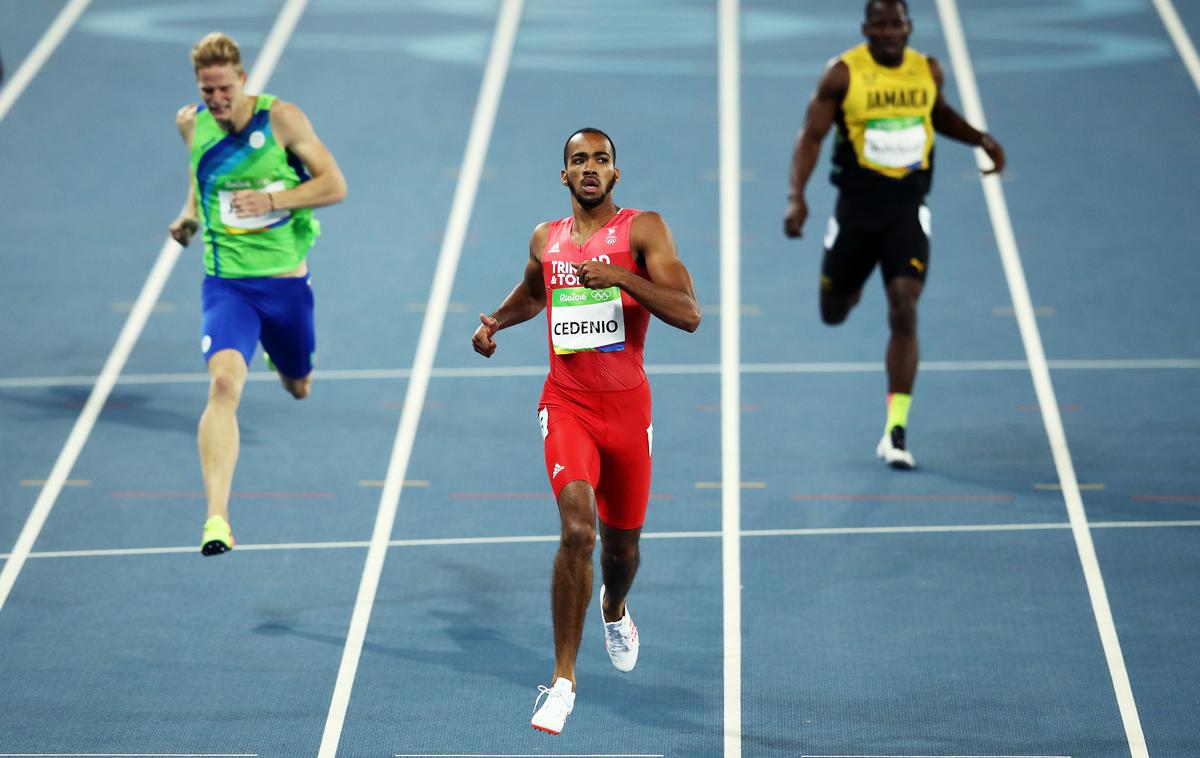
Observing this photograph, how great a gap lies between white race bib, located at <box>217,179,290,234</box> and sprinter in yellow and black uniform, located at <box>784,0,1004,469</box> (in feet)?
7.89

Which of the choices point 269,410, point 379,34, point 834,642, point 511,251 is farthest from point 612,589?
point 379,34

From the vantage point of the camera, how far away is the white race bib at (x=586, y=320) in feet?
17.7

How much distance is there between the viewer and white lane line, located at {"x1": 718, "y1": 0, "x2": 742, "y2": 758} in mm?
6332

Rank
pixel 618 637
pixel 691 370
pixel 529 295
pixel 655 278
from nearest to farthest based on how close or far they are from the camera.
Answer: pixel 655 278 < pixel 529 295 < pixel 618 637 < pixel 691 370

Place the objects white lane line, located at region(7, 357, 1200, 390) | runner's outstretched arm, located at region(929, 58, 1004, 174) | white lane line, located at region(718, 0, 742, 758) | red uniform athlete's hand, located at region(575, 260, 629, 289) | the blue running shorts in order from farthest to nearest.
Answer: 1. white lane line, located at region(7, 357, 1200, 390)
2. runner's outstretched arm, located at region(929, 58, 1004, 174)
3. the blue running shorts
4. white lane line, located at region(718, 0, 742, 758)
5. red uniform athlete's hand, located at region(575, 260, 629, 289)

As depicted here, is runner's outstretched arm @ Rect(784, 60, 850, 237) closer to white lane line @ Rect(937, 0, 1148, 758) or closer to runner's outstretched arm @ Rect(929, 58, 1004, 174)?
runner's outstretched arm @ Rect(929, 58, 1004, 174)

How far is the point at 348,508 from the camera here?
7.69m

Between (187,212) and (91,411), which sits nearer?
(187,212)

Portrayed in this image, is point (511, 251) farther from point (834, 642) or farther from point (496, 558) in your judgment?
point (834, 642)

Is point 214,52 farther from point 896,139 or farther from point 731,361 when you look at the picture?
point 731,361

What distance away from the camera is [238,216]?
21.7 feet

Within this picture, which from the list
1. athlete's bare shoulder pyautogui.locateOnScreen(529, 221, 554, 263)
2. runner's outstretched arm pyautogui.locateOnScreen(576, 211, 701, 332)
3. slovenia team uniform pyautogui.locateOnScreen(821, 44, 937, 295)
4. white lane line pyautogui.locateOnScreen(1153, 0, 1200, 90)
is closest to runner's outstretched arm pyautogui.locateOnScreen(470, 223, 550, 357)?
athlete's bare shoulder pyautogui.locateOnScreen(529, 221, 554, 263)

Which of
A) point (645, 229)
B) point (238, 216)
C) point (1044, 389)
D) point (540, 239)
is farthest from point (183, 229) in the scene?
point (1044, 389)

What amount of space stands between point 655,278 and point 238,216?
6.73 ft
